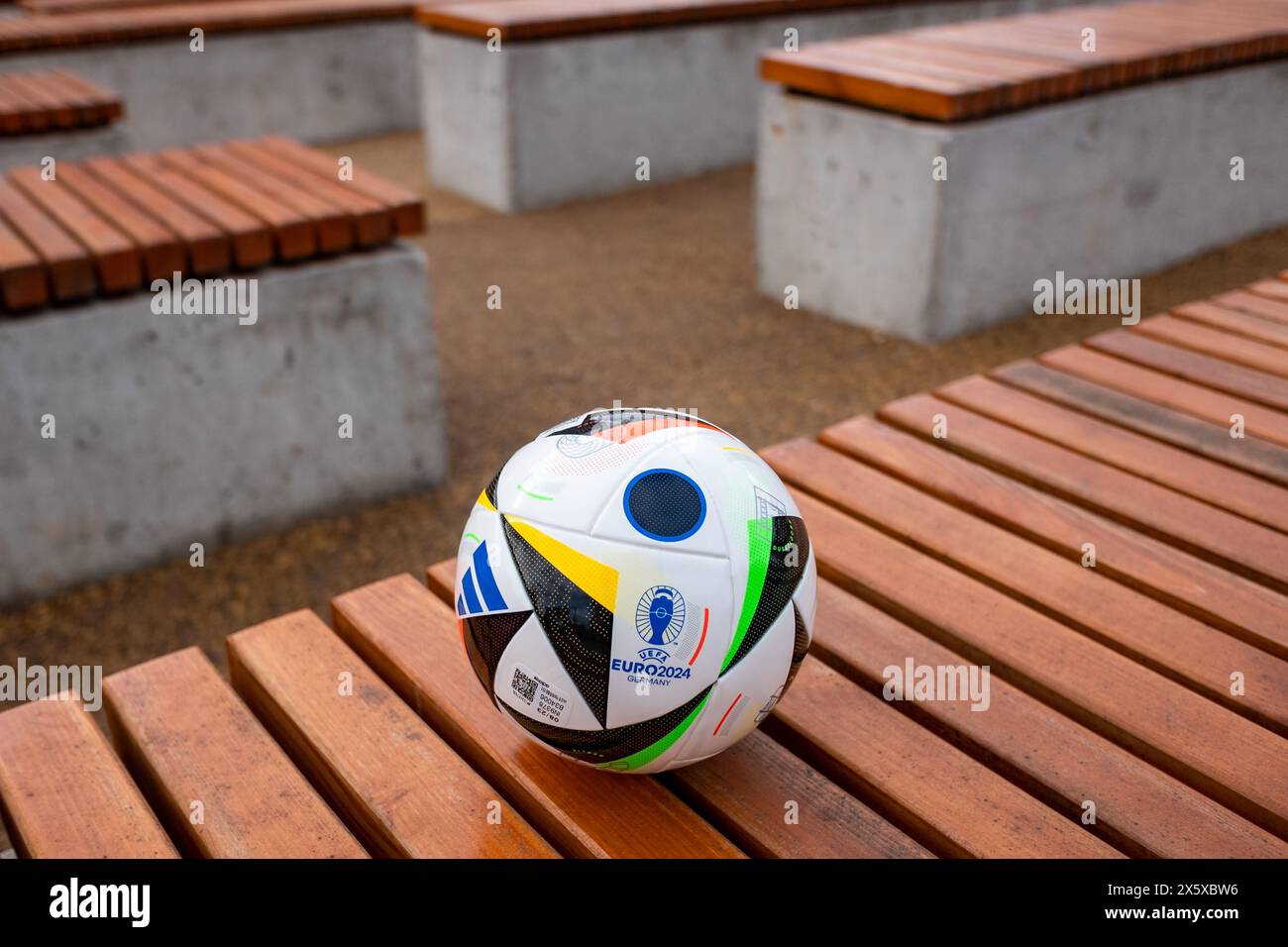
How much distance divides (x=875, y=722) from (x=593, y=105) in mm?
6621

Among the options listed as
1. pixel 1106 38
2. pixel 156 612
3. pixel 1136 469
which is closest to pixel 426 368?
pixel 156 612

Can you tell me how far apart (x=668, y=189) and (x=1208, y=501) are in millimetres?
6066

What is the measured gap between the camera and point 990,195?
5684 millimetres

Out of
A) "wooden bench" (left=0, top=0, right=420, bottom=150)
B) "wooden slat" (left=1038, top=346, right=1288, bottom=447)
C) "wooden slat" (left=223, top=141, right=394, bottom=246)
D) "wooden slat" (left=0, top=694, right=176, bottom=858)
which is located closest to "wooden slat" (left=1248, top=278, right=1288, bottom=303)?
"wooden slat" (left=1038, top=346, right=1288, bottom=447)

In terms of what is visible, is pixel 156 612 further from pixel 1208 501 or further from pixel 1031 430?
pixel 1208 501

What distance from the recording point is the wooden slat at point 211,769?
2.04 meters

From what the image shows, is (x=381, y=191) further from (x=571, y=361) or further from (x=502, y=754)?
(x=502, y=754)

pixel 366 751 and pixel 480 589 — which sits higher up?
pixel 480 589

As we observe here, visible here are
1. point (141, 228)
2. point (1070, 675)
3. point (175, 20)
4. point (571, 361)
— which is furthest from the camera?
point (175, 20)

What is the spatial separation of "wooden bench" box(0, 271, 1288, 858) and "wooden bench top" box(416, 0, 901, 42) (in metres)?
5.48

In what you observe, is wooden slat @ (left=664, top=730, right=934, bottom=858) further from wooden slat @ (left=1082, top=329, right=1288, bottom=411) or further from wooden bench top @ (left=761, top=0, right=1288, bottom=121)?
wooden bench top @ (left=761, top=0, right=1288, bottom=121)

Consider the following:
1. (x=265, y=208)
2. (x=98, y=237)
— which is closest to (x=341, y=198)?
(x=265, y=208)

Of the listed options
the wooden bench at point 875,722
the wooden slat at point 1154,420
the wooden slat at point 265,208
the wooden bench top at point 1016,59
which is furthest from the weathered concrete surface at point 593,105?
the wooden bench at point 875,722

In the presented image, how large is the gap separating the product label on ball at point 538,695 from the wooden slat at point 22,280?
2598 mm
